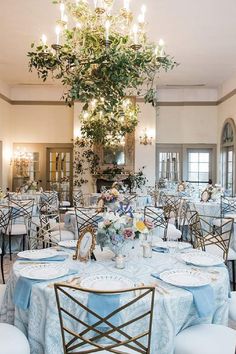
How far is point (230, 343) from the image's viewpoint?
201cm

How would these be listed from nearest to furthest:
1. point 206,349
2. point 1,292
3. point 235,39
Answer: point 206,349 → point 1,292 → point 235,39

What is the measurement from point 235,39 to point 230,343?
7.15 meters

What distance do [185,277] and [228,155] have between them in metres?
9.51

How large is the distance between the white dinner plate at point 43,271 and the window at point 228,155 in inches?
339

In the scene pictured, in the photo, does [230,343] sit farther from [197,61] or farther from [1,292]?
[197,61]

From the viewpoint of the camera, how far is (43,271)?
2371mm

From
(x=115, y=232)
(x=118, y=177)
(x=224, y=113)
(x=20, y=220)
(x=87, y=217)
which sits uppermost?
(x=224, y=113)

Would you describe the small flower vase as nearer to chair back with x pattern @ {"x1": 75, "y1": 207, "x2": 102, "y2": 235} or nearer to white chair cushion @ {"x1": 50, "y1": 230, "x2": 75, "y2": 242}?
chair back with x pattern @ {"x1": 75, "y1": 207, "x2": 102, "y2": 235}

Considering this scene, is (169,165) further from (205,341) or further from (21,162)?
(205,341)

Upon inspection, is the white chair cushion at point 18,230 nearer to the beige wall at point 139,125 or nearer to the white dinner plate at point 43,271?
the white dinner plate at point 43,271

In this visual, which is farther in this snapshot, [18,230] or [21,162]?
[21,162]

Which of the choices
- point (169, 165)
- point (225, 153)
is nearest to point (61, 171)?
point (169, 165)

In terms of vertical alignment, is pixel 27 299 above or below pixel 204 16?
below

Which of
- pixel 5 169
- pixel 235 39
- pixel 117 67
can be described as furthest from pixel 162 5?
pixel 5 169
